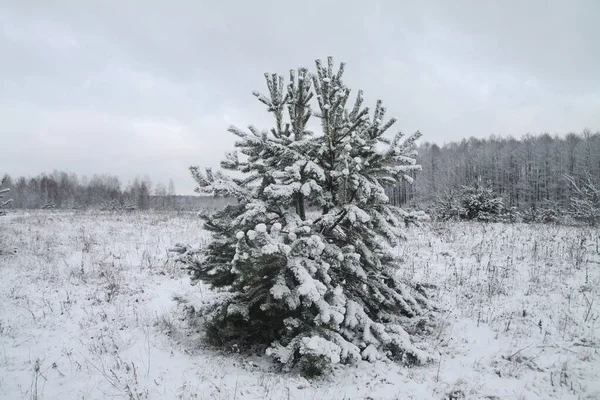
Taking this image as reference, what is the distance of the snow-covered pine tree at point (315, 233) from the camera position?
15.1ft

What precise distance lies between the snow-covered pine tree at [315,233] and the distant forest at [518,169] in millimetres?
49070

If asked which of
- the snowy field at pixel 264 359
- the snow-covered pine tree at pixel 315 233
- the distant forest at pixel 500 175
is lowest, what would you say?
the snowy field at pixel 264 359

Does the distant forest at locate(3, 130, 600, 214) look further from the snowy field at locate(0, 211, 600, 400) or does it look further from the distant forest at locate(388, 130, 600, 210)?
the snowy field at locate(0, 211, 600, 400)

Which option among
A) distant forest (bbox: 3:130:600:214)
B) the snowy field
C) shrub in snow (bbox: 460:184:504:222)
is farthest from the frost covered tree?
distant forest (bbox: 3:130:600:214)

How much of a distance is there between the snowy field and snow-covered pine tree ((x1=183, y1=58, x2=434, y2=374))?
461 mm

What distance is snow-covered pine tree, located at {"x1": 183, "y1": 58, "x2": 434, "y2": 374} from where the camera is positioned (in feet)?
15.1

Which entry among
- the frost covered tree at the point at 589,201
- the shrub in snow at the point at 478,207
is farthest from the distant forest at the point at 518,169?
the frost covered tree at the point at 589,201

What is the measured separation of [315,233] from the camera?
16.9 feet

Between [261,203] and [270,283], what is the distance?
4.30 ft

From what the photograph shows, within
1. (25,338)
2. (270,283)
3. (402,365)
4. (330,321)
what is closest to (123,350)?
(25,338)

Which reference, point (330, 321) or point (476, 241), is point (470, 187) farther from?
point (330, 321)

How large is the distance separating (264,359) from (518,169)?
252ft

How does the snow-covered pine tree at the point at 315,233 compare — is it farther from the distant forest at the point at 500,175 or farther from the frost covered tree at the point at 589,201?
the distant forest at the point at 500,175

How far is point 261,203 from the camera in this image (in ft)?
16.9
